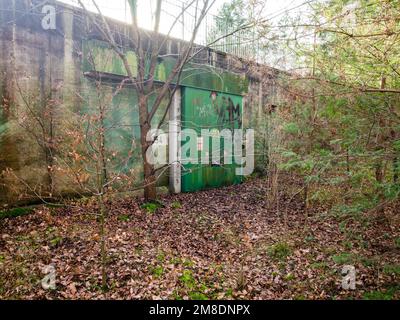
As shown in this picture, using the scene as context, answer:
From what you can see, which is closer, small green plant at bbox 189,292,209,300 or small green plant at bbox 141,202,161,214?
small green plant at bbox 189,292,209,300

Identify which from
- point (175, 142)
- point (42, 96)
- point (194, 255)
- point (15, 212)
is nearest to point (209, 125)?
point (175, 142)

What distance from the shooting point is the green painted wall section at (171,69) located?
22.9ft

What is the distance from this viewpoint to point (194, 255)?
5.49 m

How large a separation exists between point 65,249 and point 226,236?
3136 mm

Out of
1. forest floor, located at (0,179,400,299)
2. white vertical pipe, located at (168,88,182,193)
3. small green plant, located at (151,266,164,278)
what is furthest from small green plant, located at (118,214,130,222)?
white vertical pipe, located at (168,88,182,193)

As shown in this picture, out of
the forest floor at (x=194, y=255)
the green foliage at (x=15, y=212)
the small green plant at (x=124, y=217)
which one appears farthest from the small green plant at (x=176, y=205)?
the green foliage at (x=15, y=212)

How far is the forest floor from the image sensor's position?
4.30m

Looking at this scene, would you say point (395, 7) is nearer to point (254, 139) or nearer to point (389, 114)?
point (389, 114)

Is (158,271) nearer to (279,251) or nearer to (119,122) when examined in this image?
(279,251)

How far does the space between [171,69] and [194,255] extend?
5453 millimetres

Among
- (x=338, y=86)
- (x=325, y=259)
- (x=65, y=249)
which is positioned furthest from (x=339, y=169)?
(x=65, y=249)

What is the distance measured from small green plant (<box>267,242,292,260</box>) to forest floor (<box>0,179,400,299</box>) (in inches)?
0.8

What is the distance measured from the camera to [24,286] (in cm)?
414

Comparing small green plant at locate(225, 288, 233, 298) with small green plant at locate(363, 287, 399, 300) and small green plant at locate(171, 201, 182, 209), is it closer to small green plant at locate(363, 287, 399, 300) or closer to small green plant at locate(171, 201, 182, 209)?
small green plant at locate(363, 287, 399, 300)
